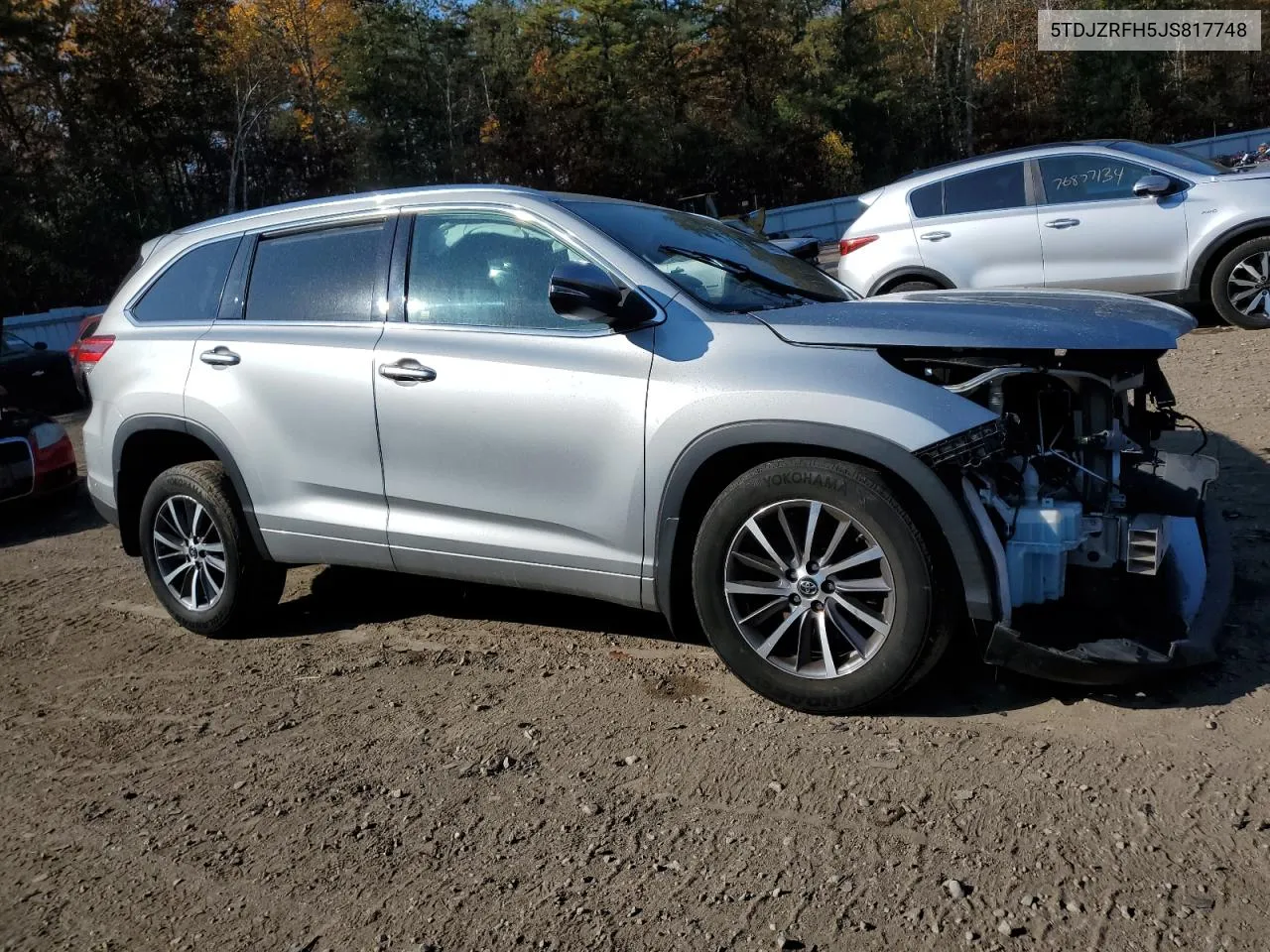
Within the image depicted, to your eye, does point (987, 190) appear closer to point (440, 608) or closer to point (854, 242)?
point (854, 242)

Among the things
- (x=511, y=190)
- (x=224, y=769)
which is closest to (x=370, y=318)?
(x=511, y=190)

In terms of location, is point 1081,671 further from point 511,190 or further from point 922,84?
point 922,84

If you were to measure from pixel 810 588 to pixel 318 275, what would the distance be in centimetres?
245

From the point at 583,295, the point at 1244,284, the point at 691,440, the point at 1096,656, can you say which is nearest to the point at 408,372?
the point at 583,295

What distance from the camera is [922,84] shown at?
49.5 meters

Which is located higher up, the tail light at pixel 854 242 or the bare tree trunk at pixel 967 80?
the bare tree trunk at pixel 967 80

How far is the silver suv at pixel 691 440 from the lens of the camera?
11.2 ft

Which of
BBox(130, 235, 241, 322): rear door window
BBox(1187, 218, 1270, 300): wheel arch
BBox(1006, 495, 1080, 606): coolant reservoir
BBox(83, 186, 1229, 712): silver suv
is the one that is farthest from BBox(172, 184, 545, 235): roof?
BBox(1187, 218, 1270, 300): wheel arch

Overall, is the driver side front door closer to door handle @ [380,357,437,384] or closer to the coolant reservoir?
door handle @ [380,357,437,384]

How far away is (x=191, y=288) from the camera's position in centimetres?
504

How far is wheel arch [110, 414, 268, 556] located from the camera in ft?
15.5

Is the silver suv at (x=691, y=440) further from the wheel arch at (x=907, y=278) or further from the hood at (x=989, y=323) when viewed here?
the wheel arch at (x=907, y=278)

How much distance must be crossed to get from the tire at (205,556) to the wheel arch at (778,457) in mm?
2006

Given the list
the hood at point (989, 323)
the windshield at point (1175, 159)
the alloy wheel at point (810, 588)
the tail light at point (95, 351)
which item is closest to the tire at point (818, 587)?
the alloy wheel at point (810, 588)
